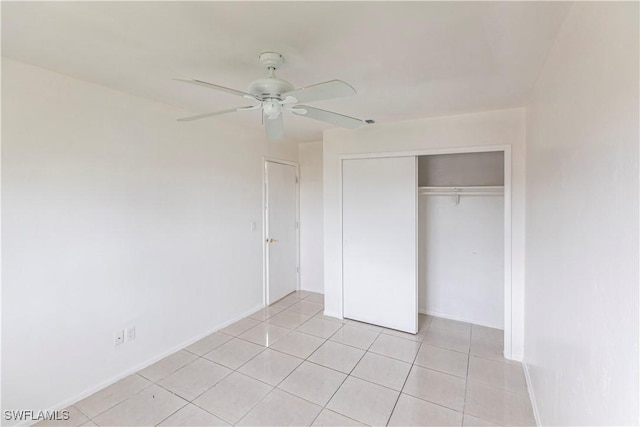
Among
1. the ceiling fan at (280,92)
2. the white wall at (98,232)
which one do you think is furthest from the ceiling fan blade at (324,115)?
the white wall at (98,232)

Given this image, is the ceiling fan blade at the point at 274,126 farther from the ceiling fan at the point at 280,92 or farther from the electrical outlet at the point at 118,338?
the electrical outlet at the point at 118,338

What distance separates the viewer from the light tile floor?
202cm

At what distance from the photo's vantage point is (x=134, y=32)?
1.51 m

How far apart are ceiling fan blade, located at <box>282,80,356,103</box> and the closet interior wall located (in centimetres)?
244

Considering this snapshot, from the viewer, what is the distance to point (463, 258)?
11.6ft

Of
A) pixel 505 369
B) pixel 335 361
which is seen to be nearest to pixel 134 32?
pixel 335 361

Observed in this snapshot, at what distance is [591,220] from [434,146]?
6.95ft

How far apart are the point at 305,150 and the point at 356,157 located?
130cm

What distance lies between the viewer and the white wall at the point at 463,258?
11.0ft

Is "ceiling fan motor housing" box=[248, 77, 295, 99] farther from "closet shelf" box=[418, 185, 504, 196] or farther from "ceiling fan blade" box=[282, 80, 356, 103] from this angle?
"closet shelf" box=[418, 185, 504, 196]

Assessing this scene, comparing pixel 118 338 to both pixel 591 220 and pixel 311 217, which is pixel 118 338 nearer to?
pixel 311 217

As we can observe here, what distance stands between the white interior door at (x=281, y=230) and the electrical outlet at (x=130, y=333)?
5.75 ft

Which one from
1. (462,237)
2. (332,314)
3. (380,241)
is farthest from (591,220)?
(332,314)

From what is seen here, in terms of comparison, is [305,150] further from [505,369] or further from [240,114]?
[505,369]
